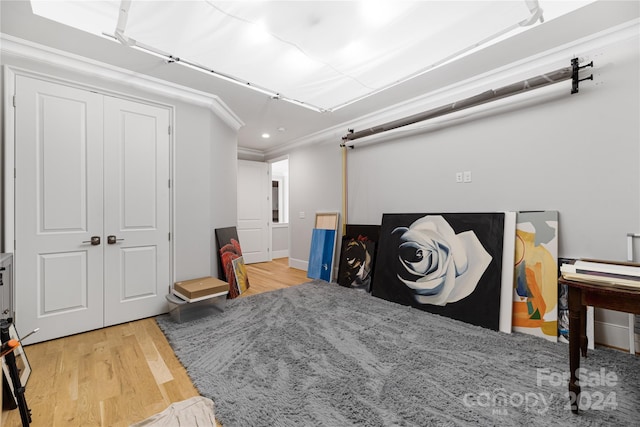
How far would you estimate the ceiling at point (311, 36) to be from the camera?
5.40 feet

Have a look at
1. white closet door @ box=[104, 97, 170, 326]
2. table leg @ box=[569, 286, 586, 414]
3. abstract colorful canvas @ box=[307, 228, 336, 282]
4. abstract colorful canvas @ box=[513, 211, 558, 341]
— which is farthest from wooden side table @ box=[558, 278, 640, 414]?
white closet door @ box=[104, 97, 170, 326]

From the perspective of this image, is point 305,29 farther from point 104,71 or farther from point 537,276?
point 537,276

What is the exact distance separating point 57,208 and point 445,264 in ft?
12.7

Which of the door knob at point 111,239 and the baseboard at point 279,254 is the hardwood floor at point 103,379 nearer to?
the door knob at point 111,239

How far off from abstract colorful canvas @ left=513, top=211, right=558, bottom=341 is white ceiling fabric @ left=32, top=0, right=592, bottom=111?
171 cm

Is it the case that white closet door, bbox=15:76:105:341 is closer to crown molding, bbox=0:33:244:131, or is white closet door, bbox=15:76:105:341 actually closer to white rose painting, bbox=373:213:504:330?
crown molding, bbox=0:33:244:131

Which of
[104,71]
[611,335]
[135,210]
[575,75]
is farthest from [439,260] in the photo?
[104,71]

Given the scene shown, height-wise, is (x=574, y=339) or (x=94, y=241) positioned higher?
(x=94, y=241)

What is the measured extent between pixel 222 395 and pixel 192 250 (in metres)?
2.01

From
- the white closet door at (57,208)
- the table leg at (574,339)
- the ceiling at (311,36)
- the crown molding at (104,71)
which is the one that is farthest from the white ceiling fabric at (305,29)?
the table leg at (574,339)

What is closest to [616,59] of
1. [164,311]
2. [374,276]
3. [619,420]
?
[619,420]

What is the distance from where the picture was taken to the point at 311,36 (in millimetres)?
1864

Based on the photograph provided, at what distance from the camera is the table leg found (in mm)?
1456

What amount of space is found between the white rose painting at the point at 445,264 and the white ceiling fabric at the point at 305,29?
1.70m
